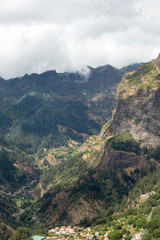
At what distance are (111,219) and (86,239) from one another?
42.2 m

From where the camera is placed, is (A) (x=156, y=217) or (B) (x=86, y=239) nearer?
(A) (x=156, y=217)

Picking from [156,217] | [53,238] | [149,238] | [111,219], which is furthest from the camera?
[111,219]

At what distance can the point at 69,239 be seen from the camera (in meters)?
170

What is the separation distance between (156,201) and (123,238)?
66.6 meters

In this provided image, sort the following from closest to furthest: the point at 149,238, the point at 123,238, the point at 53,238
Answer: the point at 149,238 → the point at 123,238 → the point at 53,238

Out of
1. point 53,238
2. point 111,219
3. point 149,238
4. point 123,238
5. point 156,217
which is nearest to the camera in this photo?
point 149,238

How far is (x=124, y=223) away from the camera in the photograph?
543 ft

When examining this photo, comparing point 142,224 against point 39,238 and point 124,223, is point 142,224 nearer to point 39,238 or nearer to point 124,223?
point 124,223

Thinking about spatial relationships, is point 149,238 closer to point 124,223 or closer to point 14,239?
point 124,223

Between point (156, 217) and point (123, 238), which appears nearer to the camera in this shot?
point (123, 238)

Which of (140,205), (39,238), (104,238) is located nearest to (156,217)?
(104,238)

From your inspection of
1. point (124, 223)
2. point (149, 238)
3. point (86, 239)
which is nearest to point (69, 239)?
point (86, 239)

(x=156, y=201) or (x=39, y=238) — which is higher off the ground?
(x=156, y=201)

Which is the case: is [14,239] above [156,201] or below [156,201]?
below
